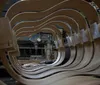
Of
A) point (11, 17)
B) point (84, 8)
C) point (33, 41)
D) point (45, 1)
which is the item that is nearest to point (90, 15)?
point (84, 8)

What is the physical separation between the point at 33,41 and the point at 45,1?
4.49m

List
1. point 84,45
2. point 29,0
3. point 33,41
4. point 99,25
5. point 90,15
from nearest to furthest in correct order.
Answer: point 29,0, point 99,25, point 90,15, point 84,45, point 33,41

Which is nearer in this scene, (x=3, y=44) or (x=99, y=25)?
(x=3, y=44)

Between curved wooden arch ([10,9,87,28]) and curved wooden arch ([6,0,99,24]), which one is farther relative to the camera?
curved wooden arch ([10,9,87,28])

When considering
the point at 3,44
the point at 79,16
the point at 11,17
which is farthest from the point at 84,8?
the point at 3,44

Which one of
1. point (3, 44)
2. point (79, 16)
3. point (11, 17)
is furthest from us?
point (79, 16)

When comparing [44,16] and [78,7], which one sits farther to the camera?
[44,16]

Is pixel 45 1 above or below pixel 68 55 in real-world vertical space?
above

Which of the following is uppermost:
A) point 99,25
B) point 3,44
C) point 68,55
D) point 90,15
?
point 90,15

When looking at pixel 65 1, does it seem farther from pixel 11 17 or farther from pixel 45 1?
pixel 11 17

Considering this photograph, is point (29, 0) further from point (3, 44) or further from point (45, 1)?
point (3, 44)

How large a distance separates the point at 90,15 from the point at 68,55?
7.14 ft

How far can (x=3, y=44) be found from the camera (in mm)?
1257

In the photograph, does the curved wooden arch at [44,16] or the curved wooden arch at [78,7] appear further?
the curved wooden arch at [44,16]
